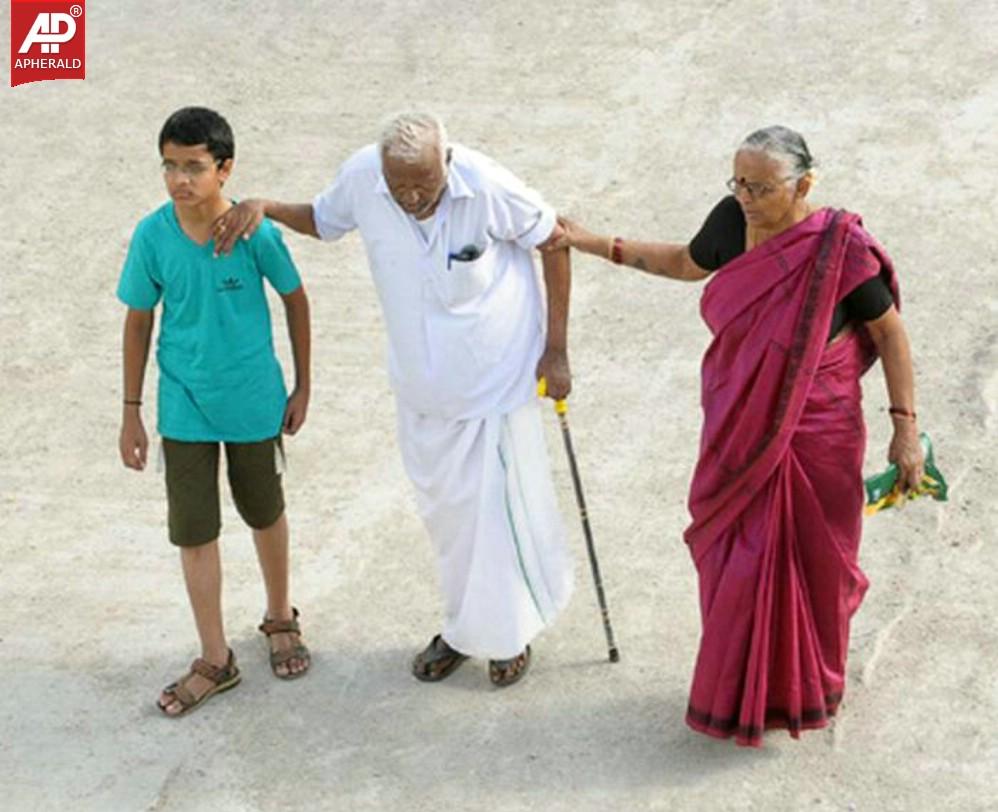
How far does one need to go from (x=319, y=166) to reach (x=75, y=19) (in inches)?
86.5

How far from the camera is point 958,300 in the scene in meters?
7.72

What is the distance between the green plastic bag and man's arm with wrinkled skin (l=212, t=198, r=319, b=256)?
66.6 inches

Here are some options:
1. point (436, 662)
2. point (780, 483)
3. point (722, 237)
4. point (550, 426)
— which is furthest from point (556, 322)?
point (550, 426)

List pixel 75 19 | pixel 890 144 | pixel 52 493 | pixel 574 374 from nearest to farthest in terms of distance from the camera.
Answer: pixel 52 493 → pixel 574 374 → pixel 890 144 → pixel 75 19

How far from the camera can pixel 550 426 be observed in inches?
285

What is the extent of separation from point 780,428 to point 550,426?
84.6 inches

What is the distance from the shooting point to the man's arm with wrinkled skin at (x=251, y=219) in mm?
5383

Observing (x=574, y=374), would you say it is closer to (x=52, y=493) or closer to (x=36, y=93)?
(x=52, y=493)

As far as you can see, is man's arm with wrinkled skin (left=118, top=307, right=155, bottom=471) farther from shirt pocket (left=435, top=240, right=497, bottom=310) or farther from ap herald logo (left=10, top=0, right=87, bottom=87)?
ap herald logo (left=10, top=0, right=87, bottom=87)

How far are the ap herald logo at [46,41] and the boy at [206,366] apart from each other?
462 centimetres

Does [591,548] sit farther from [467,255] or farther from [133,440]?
[133,440]

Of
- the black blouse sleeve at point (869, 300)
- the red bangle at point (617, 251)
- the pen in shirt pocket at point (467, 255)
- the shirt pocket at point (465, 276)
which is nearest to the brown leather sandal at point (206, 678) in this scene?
the shirt pocket at point (465, 276)

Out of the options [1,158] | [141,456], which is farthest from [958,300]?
A: [1,158]

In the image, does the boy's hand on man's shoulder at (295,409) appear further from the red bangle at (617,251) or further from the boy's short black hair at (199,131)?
the red bangle at (617,251)
